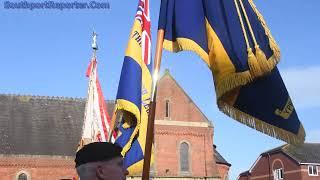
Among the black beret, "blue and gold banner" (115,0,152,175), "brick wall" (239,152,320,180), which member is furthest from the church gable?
the black beret

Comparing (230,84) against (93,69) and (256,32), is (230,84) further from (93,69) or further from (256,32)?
(93,69)

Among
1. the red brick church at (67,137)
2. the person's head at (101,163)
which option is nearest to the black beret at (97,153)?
the person's head at (101,163)

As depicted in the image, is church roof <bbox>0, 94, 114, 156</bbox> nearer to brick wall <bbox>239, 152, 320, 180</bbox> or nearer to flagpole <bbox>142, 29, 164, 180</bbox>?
brick wall <bbox>239, 152, 320, 180</bbox>

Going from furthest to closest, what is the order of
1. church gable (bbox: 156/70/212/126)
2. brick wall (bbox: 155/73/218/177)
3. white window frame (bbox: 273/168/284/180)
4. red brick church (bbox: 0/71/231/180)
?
white window frame (bbox: 273/168/284/180) → church gable (bbox: 156/70/212/126) → brick wall (bbox: 155/73/218/177) → red brick church (bbox: 0/71/231/180)

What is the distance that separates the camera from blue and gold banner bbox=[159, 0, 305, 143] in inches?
231

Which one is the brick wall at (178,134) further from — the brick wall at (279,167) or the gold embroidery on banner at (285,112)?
the gold embroidery on banner at (285,112)

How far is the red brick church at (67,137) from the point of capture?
29.9m

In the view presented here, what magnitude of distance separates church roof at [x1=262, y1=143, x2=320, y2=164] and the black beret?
44.9 metres

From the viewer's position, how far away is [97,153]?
2553 mm

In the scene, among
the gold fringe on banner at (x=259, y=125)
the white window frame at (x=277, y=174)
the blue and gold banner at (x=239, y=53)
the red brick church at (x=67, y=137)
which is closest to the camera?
the blue and gold banner at (x=239, y=53)

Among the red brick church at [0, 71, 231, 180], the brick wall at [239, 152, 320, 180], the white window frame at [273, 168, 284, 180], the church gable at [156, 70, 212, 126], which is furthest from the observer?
the white window frame at [273, 168, 284, 180]

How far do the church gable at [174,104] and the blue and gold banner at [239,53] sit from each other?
2574 cm

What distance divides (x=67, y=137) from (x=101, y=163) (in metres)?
30.0

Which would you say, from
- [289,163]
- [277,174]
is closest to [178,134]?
[289,163]
